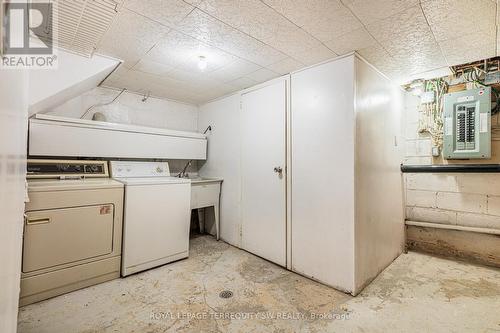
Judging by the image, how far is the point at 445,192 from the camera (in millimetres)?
2957

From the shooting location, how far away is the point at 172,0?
4.78 ft

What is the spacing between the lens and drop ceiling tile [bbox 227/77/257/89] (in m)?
2.78

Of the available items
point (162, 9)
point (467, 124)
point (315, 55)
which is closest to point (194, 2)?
Result: point (162, 9)

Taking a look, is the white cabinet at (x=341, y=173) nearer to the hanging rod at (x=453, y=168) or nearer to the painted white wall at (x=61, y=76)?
the hanging rod at (x=453, y=168)

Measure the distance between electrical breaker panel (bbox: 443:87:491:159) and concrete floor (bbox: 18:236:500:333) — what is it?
132 centimetres

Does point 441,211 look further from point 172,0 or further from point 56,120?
point 56,120

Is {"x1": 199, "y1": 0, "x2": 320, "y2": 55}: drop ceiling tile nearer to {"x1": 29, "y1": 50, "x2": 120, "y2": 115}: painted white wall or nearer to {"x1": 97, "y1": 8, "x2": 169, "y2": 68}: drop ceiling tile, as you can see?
{"x1": 97, "y1": 8, "x2": 169, "y2": 68}: drop ceiling tile

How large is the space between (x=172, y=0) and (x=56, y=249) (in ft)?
7.07

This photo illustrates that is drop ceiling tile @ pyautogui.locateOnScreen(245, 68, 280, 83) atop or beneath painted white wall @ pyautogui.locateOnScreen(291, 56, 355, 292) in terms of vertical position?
atop

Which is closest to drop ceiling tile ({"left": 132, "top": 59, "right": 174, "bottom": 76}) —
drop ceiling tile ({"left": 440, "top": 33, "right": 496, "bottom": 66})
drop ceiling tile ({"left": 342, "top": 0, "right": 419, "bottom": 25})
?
drop ceiling tile ({"left": 342, "top": 0, "right": 419, "bottom": 25})

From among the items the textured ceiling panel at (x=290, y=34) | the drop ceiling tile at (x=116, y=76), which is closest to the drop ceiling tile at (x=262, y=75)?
the textured ceiling panel at (x=290, y=34)

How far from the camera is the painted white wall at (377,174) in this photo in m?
2.14

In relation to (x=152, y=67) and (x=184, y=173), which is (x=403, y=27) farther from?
(x=184, y=173)

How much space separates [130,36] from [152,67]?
24.2 inches
